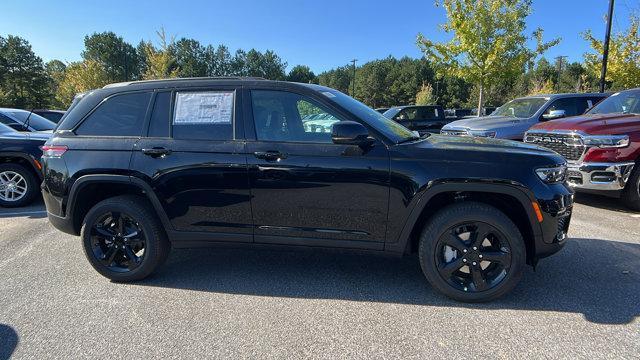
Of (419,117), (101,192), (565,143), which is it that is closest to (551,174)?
(565,143)

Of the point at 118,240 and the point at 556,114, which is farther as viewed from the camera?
the point at 556,114

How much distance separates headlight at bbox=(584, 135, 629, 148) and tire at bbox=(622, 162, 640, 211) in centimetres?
41

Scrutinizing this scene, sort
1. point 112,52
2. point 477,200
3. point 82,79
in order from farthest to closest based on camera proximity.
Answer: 1. point 112,52
2. point 82,79
3. point 477,200

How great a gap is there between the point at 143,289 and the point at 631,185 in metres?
6.55

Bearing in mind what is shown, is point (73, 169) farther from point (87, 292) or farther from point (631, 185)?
point (631, 185)

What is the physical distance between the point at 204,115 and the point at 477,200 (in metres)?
2.44

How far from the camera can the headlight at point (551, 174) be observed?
3.15 meters

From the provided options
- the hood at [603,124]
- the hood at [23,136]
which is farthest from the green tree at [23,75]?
the hood at [603,124]

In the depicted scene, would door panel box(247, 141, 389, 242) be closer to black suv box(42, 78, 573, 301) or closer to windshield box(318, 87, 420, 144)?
black suv box(42, 78, 573, 301)

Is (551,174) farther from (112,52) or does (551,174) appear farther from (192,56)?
(192,56)

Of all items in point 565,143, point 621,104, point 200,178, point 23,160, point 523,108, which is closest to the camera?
point 200,178

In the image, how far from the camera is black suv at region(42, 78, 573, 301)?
317 cm

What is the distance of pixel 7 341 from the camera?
2826 millimetres

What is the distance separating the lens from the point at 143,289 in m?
3.63
